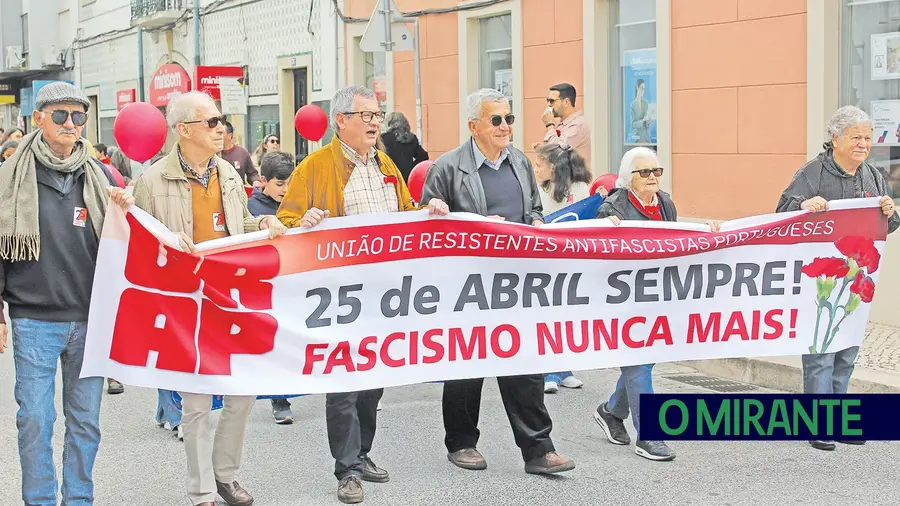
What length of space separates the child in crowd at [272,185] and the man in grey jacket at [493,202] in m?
1.65

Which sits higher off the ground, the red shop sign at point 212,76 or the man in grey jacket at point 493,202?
the red shop sign at point 212,76

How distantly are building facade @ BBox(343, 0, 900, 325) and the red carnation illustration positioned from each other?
3.55m

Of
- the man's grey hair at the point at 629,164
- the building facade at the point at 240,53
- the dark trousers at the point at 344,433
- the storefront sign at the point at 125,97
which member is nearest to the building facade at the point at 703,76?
the building facade at the point at 240,53

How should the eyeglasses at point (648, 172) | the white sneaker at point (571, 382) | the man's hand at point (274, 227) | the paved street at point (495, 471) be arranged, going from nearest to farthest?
the man's hand at point (274, 227), the paved street at point (495, 471), the eyeglasses at point (648, 172), the white sneaker at point (571, 382)

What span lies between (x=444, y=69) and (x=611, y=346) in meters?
11.8

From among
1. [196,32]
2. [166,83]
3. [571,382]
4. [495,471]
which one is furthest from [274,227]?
[196,32]

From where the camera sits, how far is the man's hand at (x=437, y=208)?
20.0ft

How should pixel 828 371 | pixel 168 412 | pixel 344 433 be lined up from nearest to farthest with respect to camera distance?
pixel 344 433, pixel 828 371, pixel 168 412

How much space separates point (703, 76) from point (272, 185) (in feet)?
20.3

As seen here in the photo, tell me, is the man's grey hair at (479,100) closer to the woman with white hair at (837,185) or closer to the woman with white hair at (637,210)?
the woman with white hair at (637,210)

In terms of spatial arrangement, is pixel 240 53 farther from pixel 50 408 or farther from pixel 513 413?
pixel 50 408

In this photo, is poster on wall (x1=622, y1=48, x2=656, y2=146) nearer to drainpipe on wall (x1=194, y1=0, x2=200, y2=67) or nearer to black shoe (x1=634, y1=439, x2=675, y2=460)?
black shoe (x1=634, y1=439, x2=675, y2=460)

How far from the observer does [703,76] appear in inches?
504

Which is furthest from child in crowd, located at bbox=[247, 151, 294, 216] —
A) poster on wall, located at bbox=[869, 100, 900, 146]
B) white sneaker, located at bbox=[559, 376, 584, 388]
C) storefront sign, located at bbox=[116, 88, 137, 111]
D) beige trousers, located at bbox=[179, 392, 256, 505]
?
storefront sign, located at bbox=[116, 88, 137, 111]
